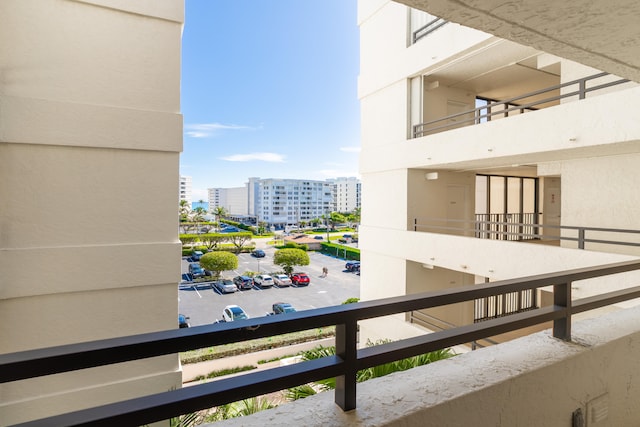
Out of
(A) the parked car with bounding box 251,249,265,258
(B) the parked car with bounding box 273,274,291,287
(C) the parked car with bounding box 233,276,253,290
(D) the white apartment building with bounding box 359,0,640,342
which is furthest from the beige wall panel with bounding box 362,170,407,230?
(A) the parked car with bounding box 251,249,265,258

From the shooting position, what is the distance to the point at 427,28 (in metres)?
10.7

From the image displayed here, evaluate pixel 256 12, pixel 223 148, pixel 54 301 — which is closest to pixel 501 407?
pixel 54 301

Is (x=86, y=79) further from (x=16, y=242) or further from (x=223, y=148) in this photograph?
(x=223, y=148)

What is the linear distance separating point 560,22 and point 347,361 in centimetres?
173

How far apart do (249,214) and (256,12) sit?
51.5 metres

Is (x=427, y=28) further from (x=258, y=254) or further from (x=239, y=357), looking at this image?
(x=258, y=254)

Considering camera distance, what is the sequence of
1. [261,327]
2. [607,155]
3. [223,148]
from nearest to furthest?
[261,327], [607,155], [223,148]

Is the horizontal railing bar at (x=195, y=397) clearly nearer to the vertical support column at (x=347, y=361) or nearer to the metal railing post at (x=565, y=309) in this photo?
the vertical support column at (x=347, y=361)

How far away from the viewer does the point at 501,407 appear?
1.82 m

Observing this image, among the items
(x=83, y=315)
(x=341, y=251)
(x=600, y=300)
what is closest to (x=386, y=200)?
(x=83, y=315)

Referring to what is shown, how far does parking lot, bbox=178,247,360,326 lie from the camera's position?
88.3ft

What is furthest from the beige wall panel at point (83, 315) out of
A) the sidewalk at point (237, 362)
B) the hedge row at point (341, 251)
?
the hedge row at point (341, 251)

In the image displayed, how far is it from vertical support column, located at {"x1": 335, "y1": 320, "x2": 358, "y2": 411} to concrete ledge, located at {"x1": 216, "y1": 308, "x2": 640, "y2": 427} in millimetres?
52

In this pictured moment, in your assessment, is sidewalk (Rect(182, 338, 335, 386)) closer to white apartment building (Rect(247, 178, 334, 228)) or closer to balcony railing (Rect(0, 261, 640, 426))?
balcony railing (Rect(0, 261, 640, 426))
